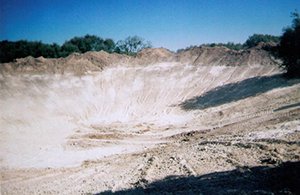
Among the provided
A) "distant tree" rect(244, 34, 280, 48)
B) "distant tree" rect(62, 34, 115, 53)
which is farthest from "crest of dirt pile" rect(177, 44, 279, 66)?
"distant tree" rect(244, 34, 280, 48)

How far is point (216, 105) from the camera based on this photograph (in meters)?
28.3

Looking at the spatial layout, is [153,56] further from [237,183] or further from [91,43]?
[237,183]

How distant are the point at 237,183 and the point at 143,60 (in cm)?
3532

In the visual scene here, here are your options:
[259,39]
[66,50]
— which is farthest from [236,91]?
[259,39]

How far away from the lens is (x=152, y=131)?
24.2 m

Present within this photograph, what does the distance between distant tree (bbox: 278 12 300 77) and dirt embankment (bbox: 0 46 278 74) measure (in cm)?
714

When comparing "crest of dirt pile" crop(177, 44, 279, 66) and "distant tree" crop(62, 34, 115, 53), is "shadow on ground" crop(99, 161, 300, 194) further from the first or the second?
"distant tree" crop(62, 34, 115, 53)

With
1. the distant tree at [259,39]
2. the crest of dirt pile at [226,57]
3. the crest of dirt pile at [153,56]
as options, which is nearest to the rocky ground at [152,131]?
the crest of dirt pile at [226,57]

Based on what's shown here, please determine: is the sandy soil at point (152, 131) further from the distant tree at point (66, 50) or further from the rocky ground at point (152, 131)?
the distant tree at point (66, 50)

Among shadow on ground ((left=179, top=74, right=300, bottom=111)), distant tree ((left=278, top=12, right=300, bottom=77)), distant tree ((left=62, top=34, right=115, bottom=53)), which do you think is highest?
distant tree ((left=62, top=34, right=115, bottom=53))

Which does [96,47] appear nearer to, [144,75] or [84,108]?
[144,75]

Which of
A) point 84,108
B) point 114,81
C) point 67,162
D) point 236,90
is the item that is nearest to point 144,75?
point 114,81

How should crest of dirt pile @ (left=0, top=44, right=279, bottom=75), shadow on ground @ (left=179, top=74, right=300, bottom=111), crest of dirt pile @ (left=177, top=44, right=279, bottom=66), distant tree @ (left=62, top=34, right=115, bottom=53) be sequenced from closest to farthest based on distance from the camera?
shadow on ground @ (left=179, top=74, right=300, bottom=111), crest of dirt pile @ (left=177, top=44, right=279, bottom=66), crest of dirt pile @ (left=0, top=44, right=279, bottom=75), distant tree @ (left=62, top=34, right=115, bottom=53)

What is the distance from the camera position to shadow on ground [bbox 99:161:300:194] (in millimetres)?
9406
